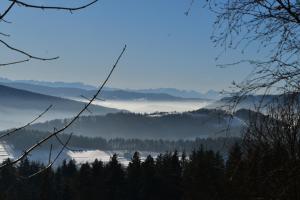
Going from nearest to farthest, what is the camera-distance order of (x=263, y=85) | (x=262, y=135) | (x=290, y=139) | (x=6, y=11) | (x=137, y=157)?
(x=6, y=11), (x=263, y=85), (x=290, y=139), (x=262, y=135), (x=137, y=157)

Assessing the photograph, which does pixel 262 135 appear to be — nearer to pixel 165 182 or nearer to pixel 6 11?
pixel 6 11

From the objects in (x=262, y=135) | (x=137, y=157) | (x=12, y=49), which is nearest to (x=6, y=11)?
(x=12, y=49)

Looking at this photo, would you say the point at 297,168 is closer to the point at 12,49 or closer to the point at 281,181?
the point at 281,181

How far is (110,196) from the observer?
50.0m

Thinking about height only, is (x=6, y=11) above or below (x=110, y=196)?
above

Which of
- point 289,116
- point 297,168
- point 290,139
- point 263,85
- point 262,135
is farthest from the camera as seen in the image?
point 262,135

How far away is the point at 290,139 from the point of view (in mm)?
6168

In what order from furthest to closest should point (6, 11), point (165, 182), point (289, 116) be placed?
point (165, 182) < point (289, 116) < point (6, 11)

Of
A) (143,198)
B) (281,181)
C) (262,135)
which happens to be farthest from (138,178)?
(281,181)

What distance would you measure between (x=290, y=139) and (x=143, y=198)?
144ft

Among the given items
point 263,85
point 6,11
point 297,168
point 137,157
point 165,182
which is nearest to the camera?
point 6,11

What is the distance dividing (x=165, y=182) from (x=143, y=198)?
2.65m

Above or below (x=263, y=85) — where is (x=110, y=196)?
below

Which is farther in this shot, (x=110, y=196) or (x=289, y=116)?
(x=110, y=196)
